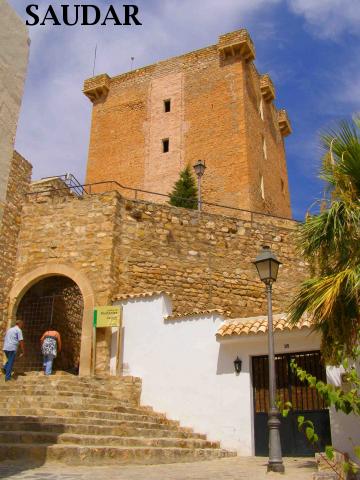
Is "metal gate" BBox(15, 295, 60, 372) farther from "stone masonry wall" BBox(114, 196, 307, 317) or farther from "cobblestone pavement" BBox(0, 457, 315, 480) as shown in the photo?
"cobblestone pavement" BBox(0, 457, 315, 480)

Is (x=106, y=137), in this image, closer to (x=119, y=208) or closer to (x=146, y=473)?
(x=119, y=208)

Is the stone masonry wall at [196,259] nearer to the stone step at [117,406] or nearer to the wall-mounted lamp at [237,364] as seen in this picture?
the stone step at [117,406]

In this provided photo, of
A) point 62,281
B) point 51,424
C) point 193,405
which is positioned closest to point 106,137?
point 62,281

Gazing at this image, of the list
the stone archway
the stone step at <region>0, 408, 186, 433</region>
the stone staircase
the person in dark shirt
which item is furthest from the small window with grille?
the stone step at <region>0, 408, 186, 433</region>

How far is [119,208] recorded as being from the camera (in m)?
14.1

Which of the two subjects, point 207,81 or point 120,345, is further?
point 207,81

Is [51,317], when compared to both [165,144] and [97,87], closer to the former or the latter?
[165,144]

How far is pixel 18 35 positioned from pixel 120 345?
8.00 metres

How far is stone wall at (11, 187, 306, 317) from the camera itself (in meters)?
13.5

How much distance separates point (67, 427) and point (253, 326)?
4050 millimetres

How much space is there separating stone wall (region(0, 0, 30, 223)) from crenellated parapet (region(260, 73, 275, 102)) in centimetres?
2250

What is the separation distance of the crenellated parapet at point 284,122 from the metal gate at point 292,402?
70.6 ft

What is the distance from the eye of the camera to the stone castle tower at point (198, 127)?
22.4 meters

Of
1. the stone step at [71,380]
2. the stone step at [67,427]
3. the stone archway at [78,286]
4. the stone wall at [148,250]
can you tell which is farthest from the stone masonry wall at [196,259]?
the stone step at [67,427]
